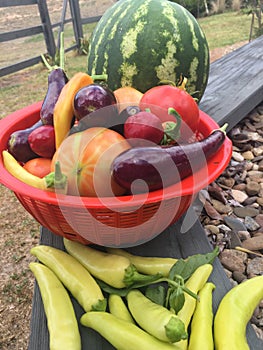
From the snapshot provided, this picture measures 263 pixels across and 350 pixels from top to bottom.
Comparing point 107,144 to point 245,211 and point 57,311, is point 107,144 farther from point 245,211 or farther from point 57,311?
point 245,211

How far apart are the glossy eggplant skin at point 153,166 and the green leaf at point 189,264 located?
0.78 feet

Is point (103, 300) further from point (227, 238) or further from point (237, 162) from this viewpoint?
point (237, 162)

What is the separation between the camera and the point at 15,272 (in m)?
1.74

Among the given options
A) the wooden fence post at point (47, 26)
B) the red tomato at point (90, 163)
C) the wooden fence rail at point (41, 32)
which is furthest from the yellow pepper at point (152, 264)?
the wooden fence post at point (47, 26)

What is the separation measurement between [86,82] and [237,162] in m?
1.30

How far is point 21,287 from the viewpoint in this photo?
1653 millimetres

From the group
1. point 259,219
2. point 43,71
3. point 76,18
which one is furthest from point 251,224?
point 76,18

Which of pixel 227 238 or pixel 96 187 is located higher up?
pixel 96 187

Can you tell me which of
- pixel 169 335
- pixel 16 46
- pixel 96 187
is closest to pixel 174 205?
pixel 96 187

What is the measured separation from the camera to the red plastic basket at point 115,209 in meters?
0.83

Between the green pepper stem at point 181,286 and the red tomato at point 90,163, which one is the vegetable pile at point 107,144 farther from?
the green pepper stem at point 181,286

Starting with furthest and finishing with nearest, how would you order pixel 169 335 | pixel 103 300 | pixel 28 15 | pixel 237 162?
pixel 28 15 < pixel 237 162 < pixel 103 300 < pixel 169 335

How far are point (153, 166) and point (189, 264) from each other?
32cm

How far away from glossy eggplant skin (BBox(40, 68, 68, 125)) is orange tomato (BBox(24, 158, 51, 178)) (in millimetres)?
119
